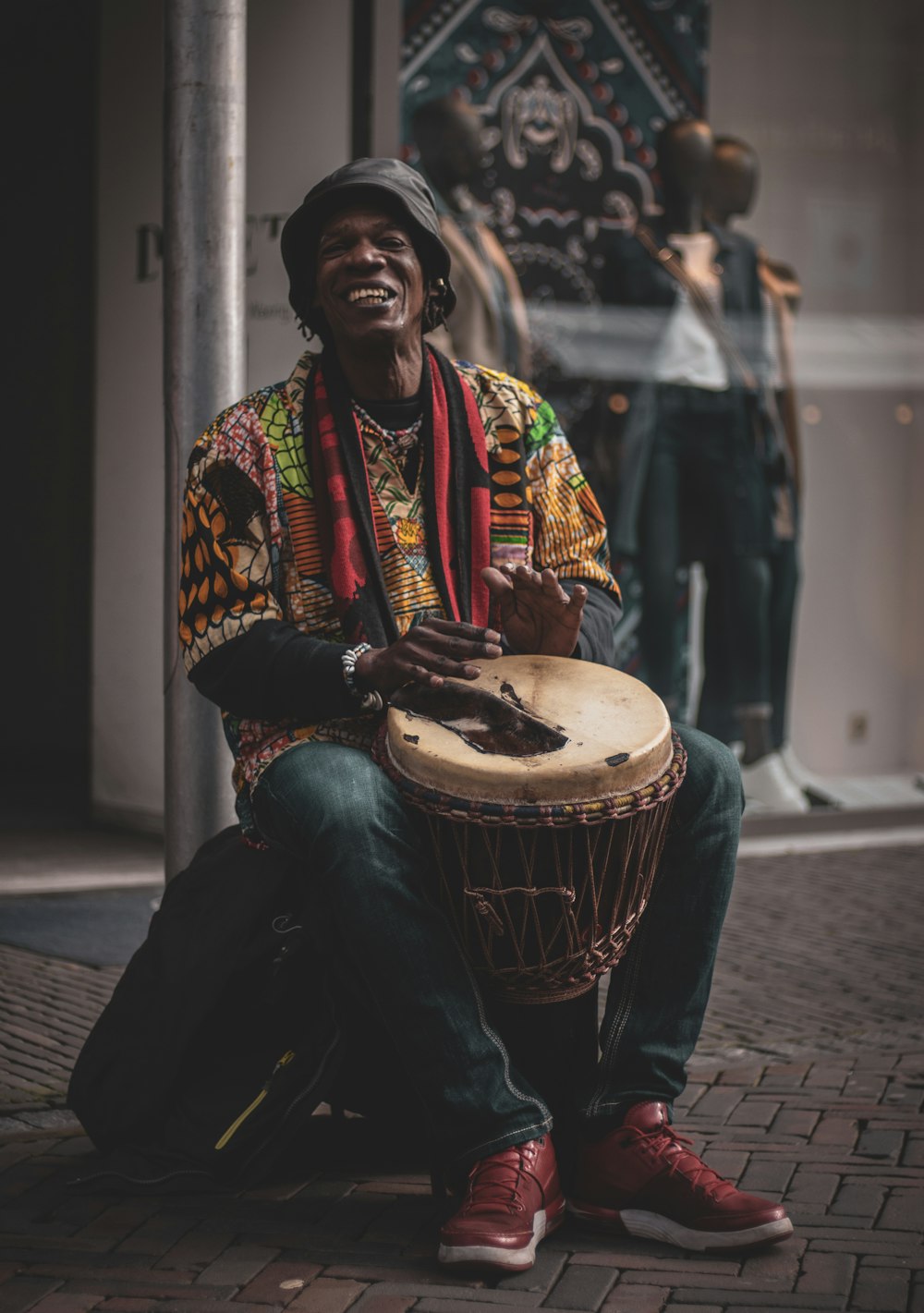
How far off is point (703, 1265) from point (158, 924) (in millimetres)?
1090

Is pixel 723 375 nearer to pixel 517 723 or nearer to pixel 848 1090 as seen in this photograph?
pixel 848 1090

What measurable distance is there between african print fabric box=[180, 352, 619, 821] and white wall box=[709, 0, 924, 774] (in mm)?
3648

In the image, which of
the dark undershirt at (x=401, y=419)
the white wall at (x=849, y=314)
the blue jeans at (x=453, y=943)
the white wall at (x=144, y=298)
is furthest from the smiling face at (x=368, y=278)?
the white wall at (x=849, y=314)

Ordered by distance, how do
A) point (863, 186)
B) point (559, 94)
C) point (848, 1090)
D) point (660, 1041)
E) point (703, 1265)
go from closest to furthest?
point (703, 1265), point (660, 1041), point (848, 1090), point (559, 94), point (863, 186)

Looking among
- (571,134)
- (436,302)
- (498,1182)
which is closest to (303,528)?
(436,302)

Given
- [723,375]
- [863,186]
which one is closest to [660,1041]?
[723,375]

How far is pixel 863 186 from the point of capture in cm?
677

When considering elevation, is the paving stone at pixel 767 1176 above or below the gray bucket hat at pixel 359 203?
below

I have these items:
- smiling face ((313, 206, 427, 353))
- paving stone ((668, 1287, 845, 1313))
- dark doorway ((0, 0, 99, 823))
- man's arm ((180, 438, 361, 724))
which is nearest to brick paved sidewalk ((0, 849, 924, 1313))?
paving stone ((668, 1287, 845, 1313))

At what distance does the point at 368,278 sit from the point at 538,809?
1050 millimetres

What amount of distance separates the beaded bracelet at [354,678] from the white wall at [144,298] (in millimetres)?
3175

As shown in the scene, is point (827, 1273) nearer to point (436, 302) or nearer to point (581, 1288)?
point (581, 1288)

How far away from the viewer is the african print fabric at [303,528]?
2902mm

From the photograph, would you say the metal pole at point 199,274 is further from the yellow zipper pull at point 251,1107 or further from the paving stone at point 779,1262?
the paving stone at point 779,1262
